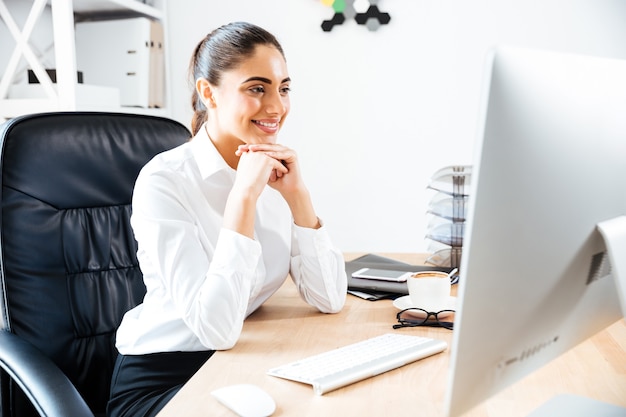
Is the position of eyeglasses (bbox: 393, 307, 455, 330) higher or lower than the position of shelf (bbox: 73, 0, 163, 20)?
lower

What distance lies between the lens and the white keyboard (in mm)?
955

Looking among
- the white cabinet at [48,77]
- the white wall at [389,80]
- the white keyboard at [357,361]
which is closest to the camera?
the white keyboard at [357,361]

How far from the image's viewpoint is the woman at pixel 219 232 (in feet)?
4.15

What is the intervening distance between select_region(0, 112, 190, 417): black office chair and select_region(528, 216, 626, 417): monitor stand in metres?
0.83

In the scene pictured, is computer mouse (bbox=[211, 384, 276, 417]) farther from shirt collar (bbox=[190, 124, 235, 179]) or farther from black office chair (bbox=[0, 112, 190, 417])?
shirt collar (bbox=[190, 124, 235, 179])

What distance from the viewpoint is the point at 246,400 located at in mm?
884

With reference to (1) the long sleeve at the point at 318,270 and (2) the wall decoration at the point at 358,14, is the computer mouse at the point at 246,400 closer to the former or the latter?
(1) the long sleeve at the point at 318,270

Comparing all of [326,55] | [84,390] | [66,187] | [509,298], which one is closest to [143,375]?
[84,390]

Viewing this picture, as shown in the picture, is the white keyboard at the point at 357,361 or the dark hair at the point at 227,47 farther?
the dark hair at the point at 227,47

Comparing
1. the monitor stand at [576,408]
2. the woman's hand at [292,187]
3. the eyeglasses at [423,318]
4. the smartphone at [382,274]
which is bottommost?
the smartphone at [382,274]

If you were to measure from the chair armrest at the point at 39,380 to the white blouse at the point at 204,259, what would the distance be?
221 millimetres

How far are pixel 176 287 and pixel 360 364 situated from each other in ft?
1.40

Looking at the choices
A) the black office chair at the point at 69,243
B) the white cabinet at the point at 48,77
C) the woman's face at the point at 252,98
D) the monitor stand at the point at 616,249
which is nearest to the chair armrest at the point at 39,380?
the black office chair at the point at 69,243

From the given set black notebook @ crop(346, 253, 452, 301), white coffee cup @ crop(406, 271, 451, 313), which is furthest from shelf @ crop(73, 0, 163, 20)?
white coffee cup @ crop(406, 271, 451, 313)
